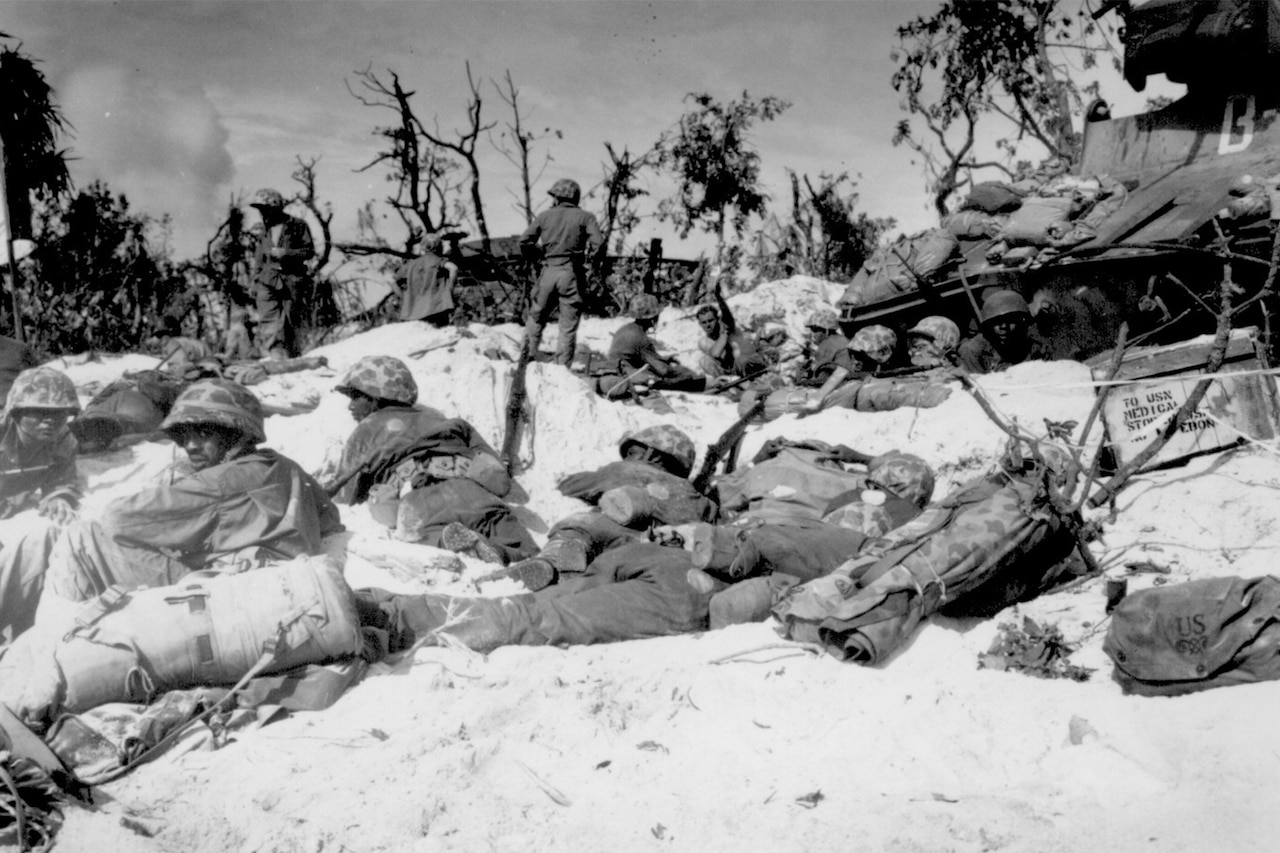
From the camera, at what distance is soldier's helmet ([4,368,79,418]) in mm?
5344

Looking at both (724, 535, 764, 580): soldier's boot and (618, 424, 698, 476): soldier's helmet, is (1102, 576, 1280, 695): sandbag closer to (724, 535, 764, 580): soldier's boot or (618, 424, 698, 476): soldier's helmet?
(724, 535, 764, 580): soldier's boot

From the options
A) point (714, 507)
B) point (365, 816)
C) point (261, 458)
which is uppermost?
point (261, 458)

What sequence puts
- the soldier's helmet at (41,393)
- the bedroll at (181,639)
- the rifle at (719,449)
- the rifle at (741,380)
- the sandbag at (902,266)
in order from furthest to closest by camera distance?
the rifle at (741,380)
the sandbag at (902,266)
the rifle at (719,449)
the soldier's helmet at (41,393)
the bedroll at (181,639)

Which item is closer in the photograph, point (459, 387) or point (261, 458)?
point (261, 458)

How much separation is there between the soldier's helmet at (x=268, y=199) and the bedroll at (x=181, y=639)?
5542mm

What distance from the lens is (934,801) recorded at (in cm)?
312

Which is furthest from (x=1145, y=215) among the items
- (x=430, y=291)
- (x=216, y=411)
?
(x=216, y=411)

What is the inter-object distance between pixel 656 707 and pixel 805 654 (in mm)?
638

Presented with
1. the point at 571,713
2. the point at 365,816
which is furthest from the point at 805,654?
the point at 365,816

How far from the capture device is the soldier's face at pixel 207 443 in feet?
15.2

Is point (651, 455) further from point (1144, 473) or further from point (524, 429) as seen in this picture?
point (1144, 473)

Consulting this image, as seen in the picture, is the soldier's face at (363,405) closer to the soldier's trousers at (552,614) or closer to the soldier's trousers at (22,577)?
the soldier's trousers at (552,614)

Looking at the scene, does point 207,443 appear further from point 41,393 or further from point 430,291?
point 430,291

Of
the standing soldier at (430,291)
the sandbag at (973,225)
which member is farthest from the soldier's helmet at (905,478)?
the standing soldier at (430,291)
